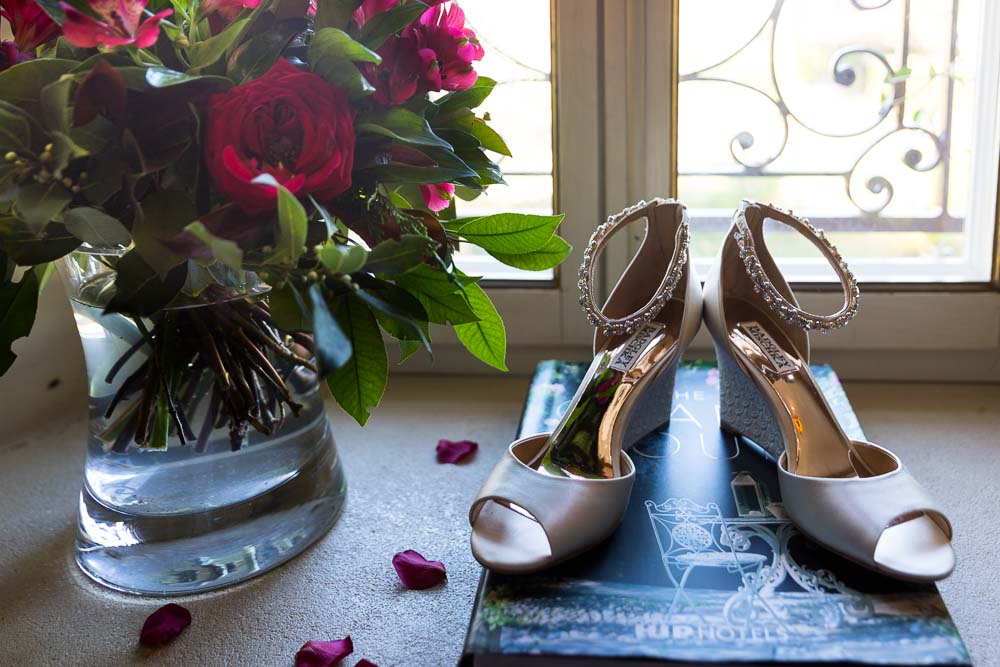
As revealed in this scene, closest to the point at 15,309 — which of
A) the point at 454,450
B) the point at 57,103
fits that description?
the point at 57,103

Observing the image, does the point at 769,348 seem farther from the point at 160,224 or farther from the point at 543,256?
the point at 160,224

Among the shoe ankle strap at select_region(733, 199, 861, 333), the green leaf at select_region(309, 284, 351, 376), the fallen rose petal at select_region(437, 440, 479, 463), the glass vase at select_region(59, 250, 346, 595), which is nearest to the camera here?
the green leaf at select_region(309, 284, 351, 376)

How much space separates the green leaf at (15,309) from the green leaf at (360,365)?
21cm

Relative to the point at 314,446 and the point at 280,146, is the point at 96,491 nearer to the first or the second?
the point at 314,446

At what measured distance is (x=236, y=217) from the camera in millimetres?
490

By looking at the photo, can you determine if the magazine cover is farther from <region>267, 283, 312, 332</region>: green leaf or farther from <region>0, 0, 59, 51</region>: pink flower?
<region>0, 0, 59, 51</region>: pink flower

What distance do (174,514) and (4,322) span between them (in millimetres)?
175

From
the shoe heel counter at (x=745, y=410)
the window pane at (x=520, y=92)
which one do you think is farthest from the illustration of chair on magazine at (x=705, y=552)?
the window pane at (x=520, y=92)

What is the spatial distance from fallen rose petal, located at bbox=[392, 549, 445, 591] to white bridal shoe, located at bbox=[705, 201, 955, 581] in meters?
0.27

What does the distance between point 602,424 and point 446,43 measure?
1.12 feet

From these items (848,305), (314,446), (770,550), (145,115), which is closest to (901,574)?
(770,550)

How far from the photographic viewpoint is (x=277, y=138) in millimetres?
482

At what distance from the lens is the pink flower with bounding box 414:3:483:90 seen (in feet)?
1.84

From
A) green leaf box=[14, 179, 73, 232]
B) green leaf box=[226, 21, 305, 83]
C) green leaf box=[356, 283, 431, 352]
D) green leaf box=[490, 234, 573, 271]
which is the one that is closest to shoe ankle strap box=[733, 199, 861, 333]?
green leaf box=[490, 234, 573, 271]
